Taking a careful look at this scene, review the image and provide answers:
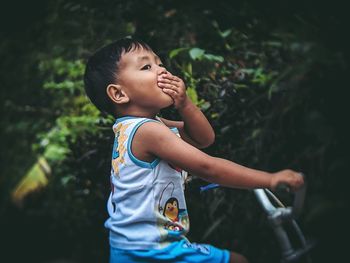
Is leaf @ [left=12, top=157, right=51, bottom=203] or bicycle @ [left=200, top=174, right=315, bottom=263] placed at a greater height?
leaf @ [left=12, top=157, right=51, bottom=203]

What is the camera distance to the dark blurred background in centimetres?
143

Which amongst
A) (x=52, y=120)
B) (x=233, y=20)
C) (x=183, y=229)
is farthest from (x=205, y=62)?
(x=52, y=120)

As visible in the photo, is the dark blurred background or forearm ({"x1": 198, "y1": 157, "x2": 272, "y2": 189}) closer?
the dark blurred background

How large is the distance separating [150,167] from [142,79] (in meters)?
0.37

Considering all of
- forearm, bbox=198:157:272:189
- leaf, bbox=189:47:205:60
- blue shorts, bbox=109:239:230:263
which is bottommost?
blue shorts, bbox=109:239:230:263

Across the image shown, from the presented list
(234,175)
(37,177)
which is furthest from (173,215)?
(37,177)

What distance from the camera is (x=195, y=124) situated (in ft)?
6.97

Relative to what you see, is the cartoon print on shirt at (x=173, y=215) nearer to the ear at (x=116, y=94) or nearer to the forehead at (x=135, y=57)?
the ear at (x=116, y=94)

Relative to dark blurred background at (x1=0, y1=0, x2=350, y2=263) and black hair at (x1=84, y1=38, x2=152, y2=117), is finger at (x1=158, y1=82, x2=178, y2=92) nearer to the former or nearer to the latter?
black hair at (x1=84, y1=38, x2=152, y2=117)

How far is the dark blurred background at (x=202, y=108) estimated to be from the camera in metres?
1.43

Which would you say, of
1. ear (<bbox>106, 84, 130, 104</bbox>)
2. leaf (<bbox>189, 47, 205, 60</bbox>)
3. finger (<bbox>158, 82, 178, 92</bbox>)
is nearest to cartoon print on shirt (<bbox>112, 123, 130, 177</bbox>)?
ear (<bbox>106, 84, 130, 104</bbox>)

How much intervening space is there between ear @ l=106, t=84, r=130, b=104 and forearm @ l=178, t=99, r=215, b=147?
236 mm

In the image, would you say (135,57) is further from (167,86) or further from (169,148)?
(169,148)

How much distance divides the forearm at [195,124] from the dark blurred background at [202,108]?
28cm
